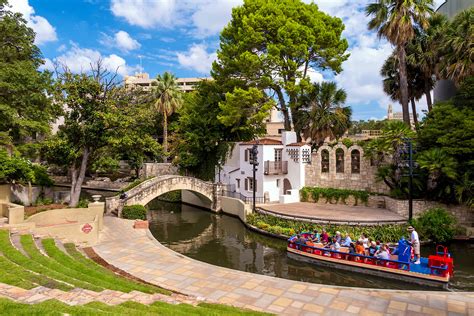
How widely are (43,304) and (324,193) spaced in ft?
83.6

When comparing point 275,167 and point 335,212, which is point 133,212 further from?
point 335,212

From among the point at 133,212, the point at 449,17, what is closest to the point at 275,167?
the point at 133,212

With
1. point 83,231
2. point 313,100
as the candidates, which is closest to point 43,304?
point 83,231

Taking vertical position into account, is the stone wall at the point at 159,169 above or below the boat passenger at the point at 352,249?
above

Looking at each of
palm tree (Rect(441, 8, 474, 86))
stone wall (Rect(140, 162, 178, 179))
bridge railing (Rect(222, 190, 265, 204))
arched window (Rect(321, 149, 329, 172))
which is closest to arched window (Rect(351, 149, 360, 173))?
arched window (Rect(321, 149, 329, 172))

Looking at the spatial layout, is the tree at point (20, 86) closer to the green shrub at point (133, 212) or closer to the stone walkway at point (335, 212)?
the green shrub at point (133, 212)

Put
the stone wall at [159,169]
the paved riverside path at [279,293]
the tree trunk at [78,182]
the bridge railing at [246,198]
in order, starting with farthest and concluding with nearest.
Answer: the stone wall at [159,169] → the bridge railing at [246,198] → the tree trunk at [78,182] → the paved riverside path at [279,293]

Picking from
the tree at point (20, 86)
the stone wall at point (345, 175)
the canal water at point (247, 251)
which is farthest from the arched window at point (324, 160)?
the tree at point (20, 86)

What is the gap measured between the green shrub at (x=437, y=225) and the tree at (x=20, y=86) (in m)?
26.7

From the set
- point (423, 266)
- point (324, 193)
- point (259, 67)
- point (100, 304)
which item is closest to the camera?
point (100, 304)

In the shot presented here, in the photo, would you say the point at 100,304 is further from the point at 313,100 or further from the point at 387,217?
the point at 313,100

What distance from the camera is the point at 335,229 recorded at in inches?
856

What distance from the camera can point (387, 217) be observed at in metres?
23.0

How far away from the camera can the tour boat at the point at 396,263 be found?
14.8m
